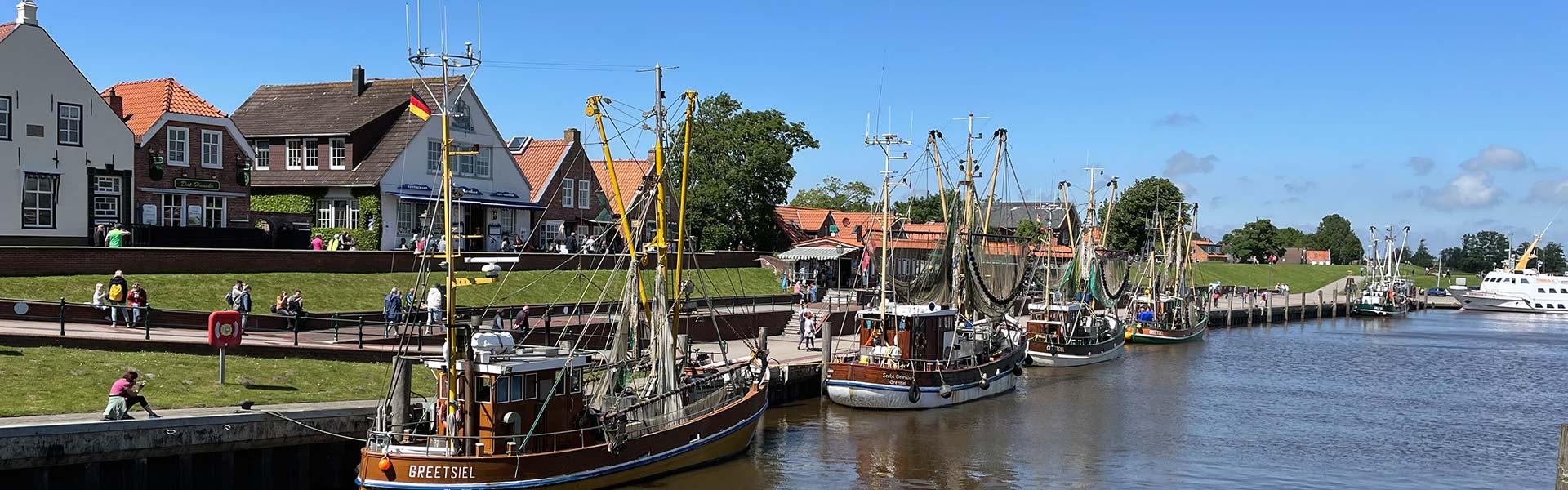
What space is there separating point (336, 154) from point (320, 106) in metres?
4.44

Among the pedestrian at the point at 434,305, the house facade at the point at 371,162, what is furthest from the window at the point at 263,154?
the pedestrian at the point at 434,305

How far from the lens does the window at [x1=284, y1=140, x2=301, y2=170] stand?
57.2 metres

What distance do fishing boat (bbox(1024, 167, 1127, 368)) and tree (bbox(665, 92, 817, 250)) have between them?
1681 cm

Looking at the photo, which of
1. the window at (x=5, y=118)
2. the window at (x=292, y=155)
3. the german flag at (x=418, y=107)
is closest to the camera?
the german flag at (x=418, y=107)

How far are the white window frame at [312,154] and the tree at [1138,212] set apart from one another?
71880mm

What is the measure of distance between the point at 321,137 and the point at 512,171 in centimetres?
895

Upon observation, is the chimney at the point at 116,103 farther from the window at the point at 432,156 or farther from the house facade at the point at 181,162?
the window at the point at 432,156

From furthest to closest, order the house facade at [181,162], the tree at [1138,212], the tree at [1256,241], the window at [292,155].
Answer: the tree at [1256,241]
the tree at [1138,212]
the window at [292,155]
the house facade at [181,162]

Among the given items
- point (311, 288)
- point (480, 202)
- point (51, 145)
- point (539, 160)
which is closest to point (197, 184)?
point (51, 145)

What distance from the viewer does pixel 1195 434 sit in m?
38.1

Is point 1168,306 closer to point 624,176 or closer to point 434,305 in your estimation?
point 624,176

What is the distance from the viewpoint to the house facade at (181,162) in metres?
47.0

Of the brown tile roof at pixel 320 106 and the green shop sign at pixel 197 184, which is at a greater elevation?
the brown tile roof at pixel 320 106

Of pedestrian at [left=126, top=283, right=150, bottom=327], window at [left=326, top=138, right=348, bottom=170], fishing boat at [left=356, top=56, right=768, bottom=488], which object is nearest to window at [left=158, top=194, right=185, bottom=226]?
window at [left=326, top=138, right=348, bottom=170]
